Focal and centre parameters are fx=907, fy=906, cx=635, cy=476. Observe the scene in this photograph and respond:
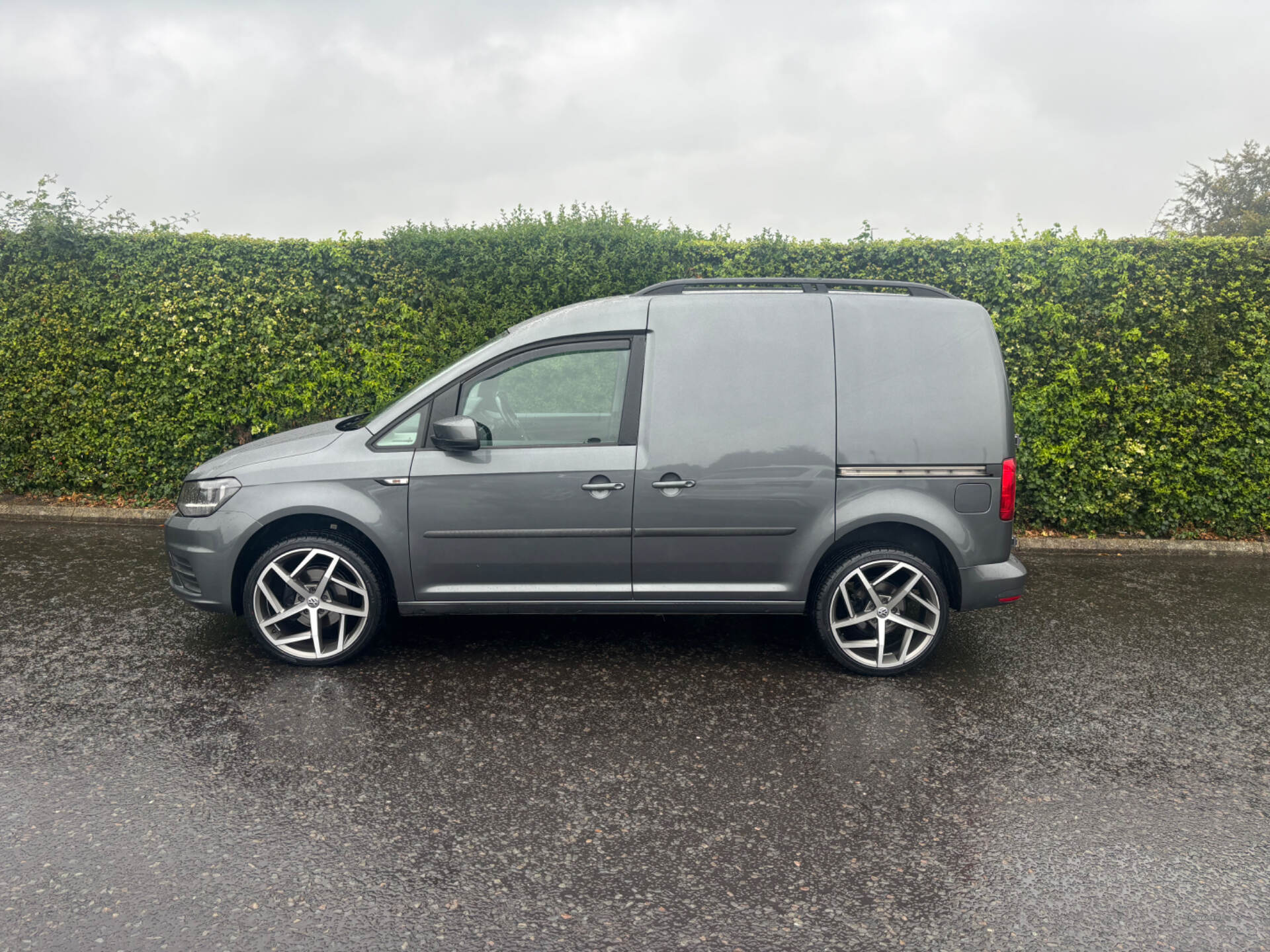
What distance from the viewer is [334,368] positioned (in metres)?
8.84

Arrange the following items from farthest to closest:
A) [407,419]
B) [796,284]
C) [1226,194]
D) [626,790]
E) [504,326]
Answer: [1226,194] < [504,326] < [796,284] < [407,419] < [626,790]

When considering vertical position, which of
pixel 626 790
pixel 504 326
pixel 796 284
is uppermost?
pixel 504 326

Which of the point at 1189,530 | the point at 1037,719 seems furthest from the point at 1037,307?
the point at 1037,719

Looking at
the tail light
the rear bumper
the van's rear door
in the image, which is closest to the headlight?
the van's rear door

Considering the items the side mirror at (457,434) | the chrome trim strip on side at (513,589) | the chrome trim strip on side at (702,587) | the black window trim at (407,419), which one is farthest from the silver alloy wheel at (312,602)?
the chrome trim strip on side at (702,587)

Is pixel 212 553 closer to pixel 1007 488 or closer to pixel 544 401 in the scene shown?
pixel 544 401

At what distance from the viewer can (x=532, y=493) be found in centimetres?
459

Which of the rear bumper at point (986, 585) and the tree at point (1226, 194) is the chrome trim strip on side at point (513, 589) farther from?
the tree at point (1226, 194)

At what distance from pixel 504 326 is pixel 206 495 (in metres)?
4.27

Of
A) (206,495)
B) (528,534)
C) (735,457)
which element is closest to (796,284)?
(735,457)

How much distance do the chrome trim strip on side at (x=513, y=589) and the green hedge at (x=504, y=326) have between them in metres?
4.43

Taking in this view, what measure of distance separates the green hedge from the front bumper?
410cm

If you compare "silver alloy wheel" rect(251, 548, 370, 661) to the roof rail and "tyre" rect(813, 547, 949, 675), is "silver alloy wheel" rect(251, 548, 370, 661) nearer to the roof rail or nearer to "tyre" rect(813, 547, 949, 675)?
the roof rail

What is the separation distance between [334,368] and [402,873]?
268 inches
